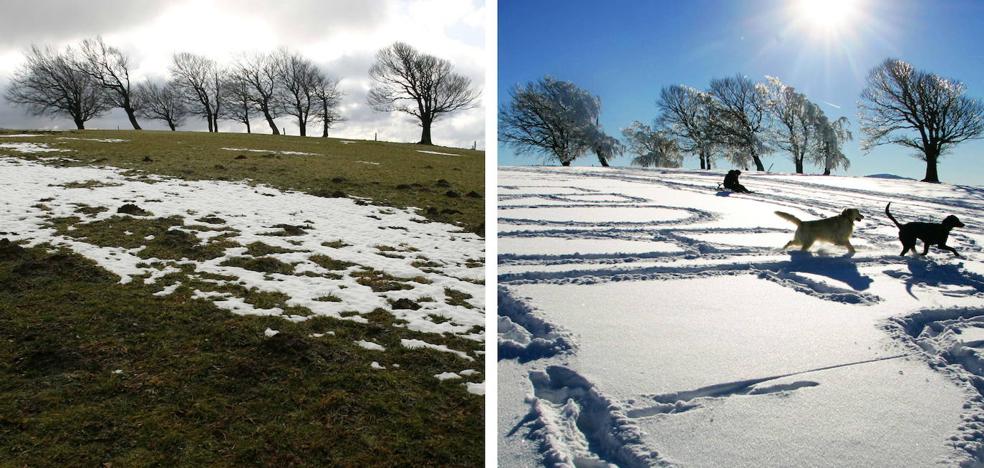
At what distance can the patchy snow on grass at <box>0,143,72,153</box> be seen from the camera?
44.1 feet

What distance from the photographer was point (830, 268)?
4227 mm

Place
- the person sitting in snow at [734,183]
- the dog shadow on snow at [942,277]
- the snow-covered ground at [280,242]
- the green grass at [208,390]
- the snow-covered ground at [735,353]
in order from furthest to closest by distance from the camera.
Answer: the person sitting in snow at [734,183] → the snow-covered ground at [280,242] → the dog shadow on snow at [942,277] → the green grass at [208,390] → the snow-covered ground at [735,353]

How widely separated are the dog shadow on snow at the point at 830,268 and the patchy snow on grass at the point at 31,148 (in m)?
15.4

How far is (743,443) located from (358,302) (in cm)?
375

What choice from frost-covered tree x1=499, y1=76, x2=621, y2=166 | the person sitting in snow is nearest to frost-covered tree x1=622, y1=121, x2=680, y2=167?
frost-covered tree x1=499, y1=76, x2=621, y2=166

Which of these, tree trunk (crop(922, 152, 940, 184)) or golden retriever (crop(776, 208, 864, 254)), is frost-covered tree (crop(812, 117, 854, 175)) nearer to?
tree trunk (crop(922, 152, 940, 184))

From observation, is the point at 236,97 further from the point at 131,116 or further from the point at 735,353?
the point at 735,353

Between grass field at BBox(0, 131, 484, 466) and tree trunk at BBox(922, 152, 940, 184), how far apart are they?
51.3 feet

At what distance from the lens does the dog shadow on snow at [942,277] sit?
3.68m

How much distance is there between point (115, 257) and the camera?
578cm

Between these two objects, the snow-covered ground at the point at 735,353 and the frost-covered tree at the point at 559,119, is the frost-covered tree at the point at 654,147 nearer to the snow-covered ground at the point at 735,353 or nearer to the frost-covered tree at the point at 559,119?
→ the frost-covered tree at the point at 559,119

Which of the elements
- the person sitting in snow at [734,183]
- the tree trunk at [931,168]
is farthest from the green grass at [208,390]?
the tree trunk at [931,168]

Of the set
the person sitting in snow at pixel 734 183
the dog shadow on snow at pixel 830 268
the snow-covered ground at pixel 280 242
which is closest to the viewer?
the dog shadow on snow at pixel 830 268

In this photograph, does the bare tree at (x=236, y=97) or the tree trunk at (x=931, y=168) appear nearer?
the tree trunk at (x=931, y=168)
